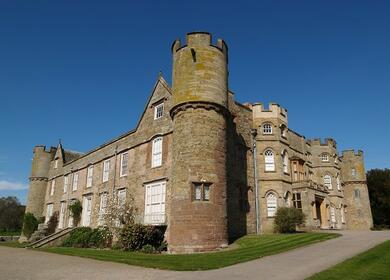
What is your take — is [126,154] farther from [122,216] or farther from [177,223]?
[177,223]

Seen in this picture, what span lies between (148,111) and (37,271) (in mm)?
15792

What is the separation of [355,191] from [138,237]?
30320mm

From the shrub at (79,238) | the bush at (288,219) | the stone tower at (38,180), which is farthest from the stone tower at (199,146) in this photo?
the stone tower at (38,180)

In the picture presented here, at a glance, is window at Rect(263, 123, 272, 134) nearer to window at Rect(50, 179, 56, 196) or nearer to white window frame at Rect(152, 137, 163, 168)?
white window frame at Rect(152, 137, 163, 168)

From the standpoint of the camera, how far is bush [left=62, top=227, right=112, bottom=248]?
2484 cm

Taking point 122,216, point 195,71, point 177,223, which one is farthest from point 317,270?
point 122,216

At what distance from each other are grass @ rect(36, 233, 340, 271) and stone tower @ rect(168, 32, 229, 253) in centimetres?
160

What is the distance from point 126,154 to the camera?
1104 inches

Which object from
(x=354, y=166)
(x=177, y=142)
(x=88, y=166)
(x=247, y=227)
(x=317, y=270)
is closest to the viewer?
(x=317, y=270)

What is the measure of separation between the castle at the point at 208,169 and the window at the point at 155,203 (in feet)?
0.24

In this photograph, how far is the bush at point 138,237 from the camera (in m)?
20.0

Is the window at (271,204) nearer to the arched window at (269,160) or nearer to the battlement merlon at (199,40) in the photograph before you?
the arched window at (269,160)

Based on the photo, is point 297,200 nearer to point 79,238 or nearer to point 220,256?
point 220,256

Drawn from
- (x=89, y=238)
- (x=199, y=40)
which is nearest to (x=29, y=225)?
→ (x=89, y=238)
